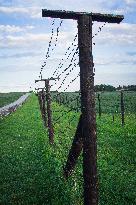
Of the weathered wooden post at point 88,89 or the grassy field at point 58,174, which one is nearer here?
the weathered wooden post at point 88,89

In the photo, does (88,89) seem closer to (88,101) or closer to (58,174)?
(88,101)

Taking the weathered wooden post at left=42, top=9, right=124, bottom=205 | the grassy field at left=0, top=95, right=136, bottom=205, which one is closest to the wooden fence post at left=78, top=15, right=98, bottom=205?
the weathered wooden post at left=42, top=9, right=124, bottom=205

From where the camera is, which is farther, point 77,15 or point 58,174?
point 58,174

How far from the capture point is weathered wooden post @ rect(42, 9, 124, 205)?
237 inches

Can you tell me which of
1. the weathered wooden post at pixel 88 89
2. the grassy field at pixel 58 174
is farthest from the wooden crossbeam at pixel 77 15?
the grassy field at pixel 58 174

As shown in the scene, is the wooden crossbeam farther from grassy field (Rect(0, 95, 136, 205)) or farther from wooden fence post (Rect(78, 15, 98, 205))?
grassy field (Rect(0, 95, 136, 205))

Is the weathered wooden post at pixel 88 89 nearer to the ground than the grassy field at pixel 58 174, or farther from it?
farther from it

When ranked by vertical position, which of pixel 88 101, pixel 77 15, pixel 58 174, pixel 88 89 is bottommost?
pixel 58 174

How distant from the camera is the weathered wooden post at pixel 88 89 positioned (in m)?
6.01

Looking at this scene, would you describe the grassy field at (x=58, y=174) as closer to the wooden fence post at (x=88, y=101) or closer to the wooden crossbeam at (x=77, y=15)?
the wooden fence post at (x=88, y=101)

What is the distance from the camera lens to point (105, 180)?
8.88 metres

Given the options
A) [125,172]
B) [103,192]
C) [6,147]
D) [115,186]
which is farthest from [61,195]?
[6,147]

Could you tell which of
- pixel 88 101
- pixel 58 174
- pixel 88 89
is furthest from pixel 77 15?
pixel 58 174

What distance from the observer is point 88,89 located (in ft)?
19.8
